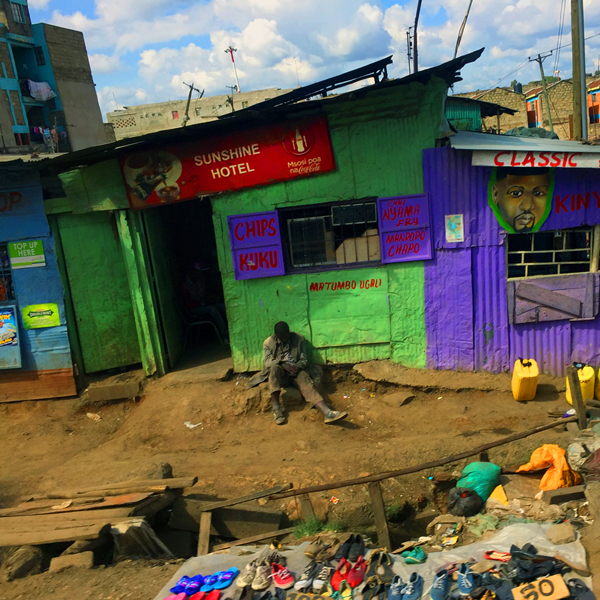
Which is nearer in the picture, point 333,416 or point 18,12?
point 333,416

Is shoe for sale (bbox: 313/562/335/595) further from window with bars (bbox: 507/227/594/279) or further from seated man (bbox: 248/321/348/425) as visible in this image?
window with bars (bbox: 507/227/594/279)

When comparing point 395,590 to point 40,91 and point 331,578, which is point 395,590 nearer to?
point 331,578

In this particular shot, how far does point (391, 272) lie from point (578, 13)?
610 centimetres

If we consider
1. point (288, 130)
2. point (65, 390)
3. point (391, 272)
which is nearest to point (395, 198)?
point (391, 272)

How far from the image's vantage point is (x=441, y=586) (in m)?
3.35

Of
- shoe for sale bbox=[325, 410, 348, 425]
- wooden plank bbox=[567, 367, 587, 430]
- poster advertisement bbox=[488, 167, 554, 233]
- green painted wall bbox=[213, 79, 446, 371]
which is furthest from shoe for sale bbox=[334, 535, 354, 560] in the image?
poster advertisement bbox=[488, 167, 554, 233]

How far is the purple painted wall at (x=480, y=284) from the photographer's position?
6816 millimetres

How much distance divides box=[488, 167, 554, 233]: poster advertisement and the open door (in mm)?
5138

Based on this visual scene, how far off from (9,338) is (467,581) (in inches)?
298

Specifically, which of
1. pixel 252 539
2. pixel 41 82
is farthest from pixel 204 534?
pixel 41 82

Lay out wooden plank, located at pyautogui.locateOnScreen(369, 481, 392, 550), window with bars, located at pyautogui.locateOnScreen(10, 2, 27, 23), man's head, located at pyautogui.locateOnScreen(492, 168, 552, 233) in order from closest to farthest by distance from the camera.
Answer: wooden plank, located at pyautogui.locateOnScreen(369, 481, 392, 550), man's head, located at pyautogui.locateOnScreen(492, 168, 552, 233), window with bars, located at pyautogui.locateOnScreen(10, 2, 27, 23)

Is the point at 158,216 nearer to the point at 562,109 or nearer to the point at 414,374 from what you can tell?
the point at 414,374

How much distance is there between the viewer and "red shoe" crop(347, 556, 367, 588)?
139 inches

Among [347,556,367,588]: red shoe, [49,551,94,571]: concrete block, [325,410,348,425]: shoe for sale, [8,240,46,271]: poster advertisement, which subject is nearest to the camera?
[347,556,367,588]: red shoe
